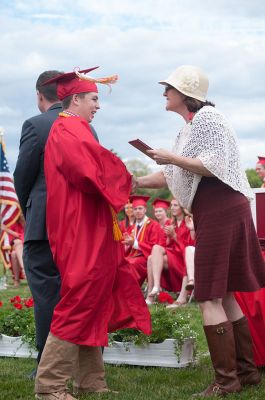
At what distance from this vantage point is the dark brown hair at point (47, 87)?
17.4 feet

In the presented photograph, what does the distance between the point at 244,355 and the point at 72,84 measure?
84.9 inches

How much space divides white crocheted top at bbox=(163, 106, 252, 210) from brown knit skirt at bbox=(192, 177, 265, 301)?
71 mm

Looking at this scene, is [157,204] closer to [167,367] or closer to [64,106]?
[167,367]

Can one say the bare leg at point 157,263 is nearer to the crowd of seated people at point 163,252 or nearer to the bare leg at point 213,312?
the crowd of seated people at point 163,252

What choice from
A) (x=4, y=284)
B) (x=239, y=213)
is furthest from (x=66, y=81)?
(x=4, y=284)

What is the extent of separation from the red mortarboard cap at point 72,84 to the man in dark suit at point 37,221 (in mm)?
320

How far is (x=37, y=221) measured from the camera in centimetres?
498

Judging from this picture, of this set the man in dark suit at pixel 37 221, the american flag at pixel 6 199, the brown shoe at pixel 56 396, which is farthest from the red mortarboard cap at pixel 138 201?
the brown shoe at pixel 56 396

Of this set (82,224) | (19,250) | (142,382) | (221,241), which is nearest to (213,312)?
(221,241)

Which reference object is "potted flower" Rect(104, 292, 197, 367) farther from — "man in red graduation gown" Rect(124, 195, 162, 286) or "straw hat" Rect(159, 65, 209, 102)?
"man in red graduation gown" Rect(124, 195, 162, 286)

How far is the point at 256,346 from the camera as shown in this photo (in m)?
5.36

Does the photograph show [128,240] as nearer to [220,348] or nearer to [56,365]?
[220,348]

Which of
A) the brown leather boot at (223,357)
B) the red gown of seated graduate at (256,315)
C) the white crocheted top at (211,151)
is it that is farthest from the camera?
the red gown of seated graduate at (256,315)

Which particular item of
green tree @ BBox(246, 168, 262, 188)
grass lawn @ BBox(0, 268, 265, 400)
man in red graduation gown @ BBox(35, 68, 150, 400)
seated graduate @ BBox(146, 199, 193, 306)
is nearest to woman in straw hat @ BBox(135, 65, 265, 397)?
grass lawn @ BBox(0, 268, 265, 400)
